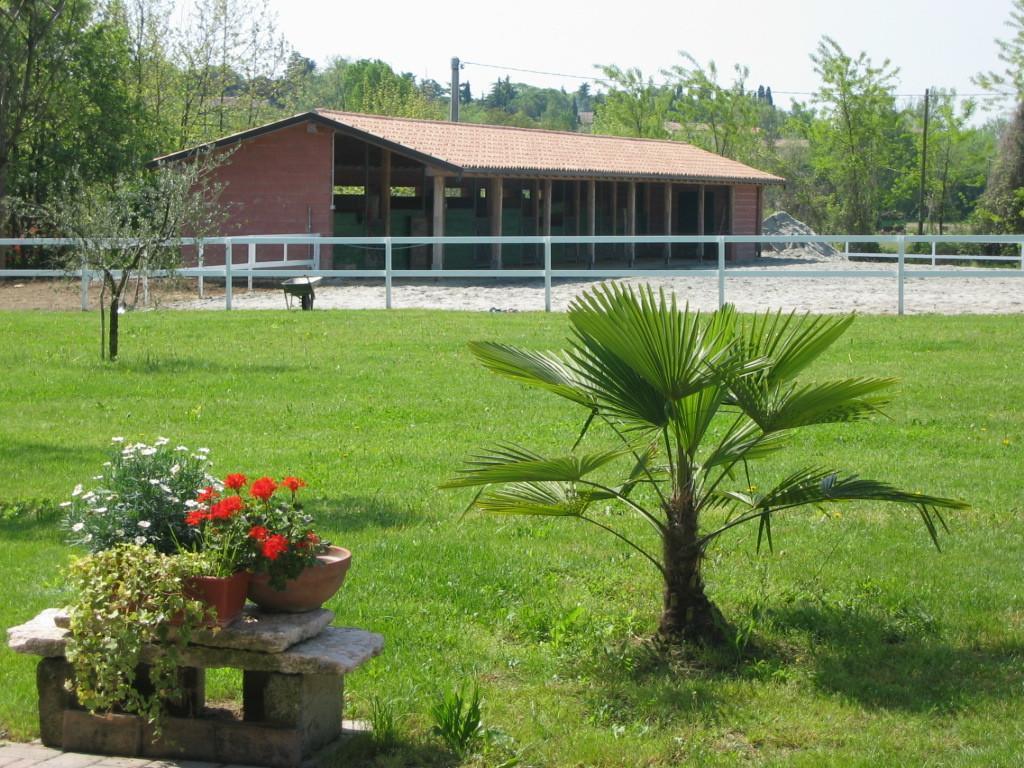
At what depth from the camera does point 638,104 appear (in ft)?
223

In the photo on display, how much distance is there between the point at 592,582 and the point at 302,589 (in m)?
2.39

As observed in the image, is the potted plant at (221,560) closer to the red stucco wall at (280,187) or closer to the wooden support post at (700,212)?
the red stucco wall at (280,187)

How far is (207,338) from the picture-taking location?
17.9 m

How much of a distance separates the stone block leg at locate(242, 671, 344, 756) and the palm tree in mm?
1174

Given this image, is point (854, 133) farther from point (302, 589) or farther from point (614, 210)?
point (302, 589)

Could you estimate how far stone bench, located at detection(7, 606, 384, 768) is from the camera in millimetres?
A: 4809

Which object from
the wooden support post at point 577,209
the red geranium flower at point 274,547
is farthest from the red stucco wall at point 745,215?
the red geranium flower at point 274,547

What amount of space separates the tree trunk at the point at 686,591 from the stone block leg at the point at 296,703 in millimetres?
1785

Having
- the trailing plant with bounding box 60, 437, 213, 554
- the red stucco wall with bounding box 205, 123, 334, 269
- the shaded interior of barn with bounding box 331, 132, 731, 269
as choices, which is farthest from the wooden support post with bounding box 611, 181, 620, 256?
the trailing plant with bounding box 60, 437, 213, 554

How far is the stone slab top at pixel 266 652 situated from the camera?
15.7ft

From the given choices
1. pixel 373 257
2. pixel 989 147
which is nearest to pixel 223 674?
pixel 373 257

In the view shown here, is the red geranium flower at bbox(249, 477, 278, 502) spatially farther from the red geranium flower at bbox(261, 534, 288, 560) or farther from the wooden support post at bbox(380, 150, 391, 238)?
the wooden support post at bbox(380, 150, 391, 238)

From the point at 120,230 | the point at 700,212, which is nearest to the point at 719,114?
the point at 700,212

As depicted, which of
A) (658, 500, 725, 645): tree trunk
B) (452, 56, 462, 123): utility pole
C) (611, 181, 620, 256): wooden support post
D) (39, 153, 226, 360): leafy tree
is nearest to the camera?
(658, 500, 725, 645): tree trunk
